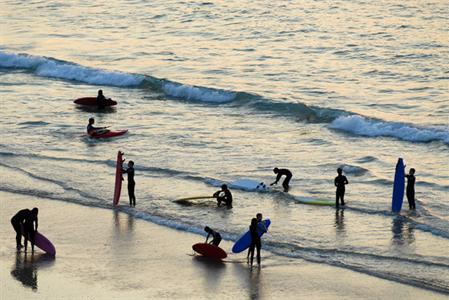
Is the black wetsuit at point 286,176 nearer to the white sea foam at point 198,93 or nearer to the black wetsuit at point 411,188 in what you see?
the black wetsuit at point 411,188

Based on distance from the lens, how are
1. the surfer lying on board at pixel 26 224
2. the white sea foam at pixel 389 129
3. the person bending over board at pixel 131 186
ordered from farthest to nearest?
the white sea foam at pixel 389 129 < the person bending over board at pixel 131 186 < the surfer lying on board at pixel 26 224

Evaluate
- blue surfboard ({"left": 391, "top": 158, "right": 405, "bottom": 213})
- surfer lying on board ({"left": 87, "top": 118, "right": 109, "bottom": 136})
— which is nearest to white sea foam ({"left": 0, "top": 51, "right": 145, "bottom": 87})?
surfer lying on board ({"left": 87, "top": 118, "right": 109, "bottom": 136})

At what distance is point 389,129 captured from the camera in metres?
36.8

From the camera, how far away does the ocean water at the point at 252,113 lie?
2597cm

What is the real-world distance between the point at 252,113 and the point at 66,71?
1286 cm

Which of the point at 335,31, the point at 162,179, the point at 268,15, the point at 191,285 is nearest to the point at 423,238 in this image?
the point at 191,285

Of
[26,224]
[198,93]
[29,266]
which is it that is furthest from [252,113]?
[29,266]

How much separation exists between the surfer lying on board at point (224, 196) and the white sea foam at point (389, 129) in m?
10.5

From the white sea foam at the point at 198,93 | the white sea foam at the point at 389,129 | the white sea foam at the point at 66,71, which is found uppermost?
the white sea foam at the point at 66,71

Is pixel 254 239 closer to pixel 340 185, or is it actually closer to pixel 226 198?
pixel 226 198

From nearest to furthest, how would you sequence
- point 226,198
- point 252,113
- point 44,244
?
1. point 44,244
2. point 226,198
3. point 252,113

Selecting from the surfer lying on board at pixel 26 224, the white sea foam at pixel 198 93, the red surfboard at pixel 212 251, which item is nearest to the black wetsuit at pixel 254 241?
the red surfboard at pixel 212 251

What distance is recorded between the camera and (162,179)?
3030cm

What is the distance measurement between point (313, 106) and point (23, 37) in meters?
25.3
